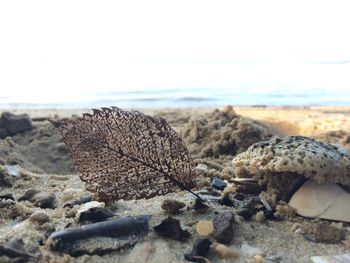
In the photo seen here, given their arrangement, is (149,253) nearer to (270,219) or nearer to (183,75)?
(270,219)

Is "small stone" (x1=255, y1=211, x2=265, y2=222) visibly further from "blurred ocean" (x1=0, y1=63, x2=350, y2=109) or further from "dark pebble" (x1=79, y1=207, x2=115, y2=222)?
"blurred ocean" (x1=0, y1=63, x2=350, y2=109)

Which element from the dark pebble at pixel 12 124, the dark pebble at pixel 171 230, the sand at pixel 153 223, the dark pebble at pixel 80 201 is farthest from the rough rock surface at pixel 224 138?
the dark pebble at pixel 171 230

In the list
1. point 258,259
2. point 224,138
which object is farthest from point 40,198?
point 224,138

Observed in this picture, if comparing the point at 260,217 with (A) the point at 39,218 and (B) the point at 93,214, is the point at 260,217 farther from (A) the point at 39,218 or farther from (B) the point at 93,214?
(A) the point at 39,218

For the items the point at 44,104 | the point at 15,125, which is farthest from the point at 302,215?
the point at 44,104

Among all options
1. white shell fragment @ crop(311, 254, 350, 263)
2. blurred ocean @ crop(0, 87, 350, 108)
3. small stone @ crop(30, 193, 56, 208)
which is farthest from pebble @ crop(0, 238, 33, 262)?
blurred ocean @ crop(0, 87, 350, 108)
